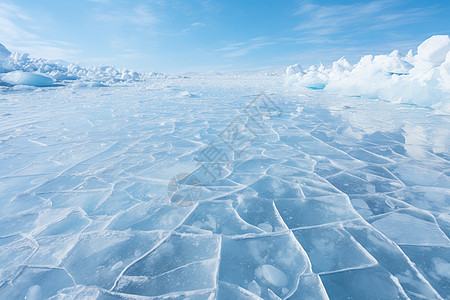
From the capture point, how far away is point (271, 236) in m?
1.95

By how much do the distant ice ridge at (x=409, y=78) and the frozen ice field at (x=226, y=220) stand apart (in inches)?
228

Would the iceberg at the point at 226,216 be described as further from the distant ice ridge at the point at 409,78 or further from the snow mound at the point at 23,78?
the snow mound at the point at 23,78

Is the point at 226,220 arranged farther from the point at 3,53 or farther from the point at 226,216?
the point at 3,53

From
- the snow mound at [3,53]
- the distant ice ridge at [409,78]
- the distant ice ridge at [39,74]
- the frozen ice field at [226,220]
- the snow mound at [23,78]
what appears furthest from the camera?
the snow mound at [3,53]

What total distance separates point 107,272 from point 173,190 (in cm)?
122

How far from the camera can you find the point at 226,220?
219cm

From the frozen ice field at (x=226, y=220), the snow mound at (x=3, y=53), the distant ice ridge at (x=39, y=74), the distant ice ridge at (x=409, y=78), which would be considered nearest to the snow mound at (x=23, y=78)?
the distant ice ridge at (x=39, y=74)

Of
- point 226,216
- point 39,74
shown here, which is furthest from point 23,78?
point 226,216

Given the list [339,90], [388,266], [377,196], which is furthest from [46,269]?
[339,90]

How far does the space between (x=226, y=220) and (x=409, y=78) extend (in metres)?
12.2

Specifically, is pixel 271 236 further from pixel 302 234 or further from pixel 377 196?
pixel 377 196

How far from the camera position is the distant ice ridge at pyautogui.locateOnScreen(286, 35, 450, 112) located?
8453 mm

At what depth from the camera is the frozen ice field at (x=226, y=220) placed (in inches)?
60.6

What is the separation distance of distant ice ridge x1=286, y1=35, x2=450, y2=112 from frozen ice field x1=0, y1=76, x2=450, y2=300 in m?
5.80
